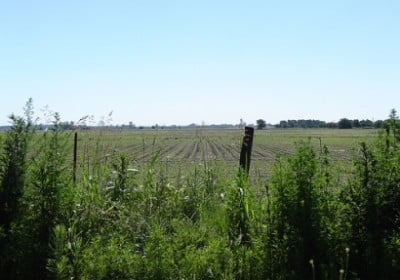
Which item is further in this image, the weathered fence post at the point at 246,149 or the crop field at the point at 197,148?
the crop field at the point at 197,148

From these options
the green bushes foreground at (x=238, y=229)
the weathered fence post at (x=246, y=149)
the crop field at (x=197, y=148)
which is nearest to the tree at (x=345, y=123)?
the crop field at (x=197, y=148)

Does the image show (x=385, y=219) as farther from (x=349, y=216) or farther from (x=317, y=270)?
(x=317, y=270)

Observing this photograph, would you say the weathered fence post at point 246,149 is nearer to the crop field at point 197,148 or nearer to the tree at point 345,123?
the crop field at point 197,148

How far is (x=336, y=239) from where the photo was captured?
4504mm

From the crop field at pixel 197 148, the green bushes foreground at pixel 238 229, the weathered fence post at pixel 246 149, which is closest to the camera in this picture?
the green bushes foreground at pixel 238 229

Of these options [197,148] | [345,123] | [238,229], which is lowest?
[197,148]

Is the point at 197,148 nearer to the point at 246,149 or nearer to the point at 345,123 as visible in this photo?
the point at 246,149

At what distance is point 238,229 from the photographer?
16.6ft

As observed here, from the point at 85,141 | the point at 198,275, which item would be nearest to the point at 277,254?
the point at 198,275

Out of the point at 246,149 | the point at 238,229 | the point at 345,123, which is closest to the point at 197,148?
the point at 246,149

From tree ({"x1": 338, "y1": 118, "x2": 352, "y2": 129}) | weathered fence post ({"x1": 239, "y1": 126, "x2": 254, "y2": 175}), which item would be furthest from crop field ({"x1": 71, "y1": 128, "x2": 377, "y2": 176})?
tree ({"x1": 338, "y1": 118, "x2": 352, "y2": 129})

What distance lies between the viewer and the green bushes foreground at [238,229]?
4.40 metres

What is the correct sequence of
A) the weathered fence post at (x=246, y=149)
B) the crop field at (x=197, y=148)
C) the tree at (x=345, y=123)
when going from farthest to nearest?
1. the tree at (x=345, y=123)
2. the crop field at (x=197, y=148)
3. the weathered fence post at (x=246, y=149)

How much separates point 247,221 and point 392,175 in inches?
60.6
